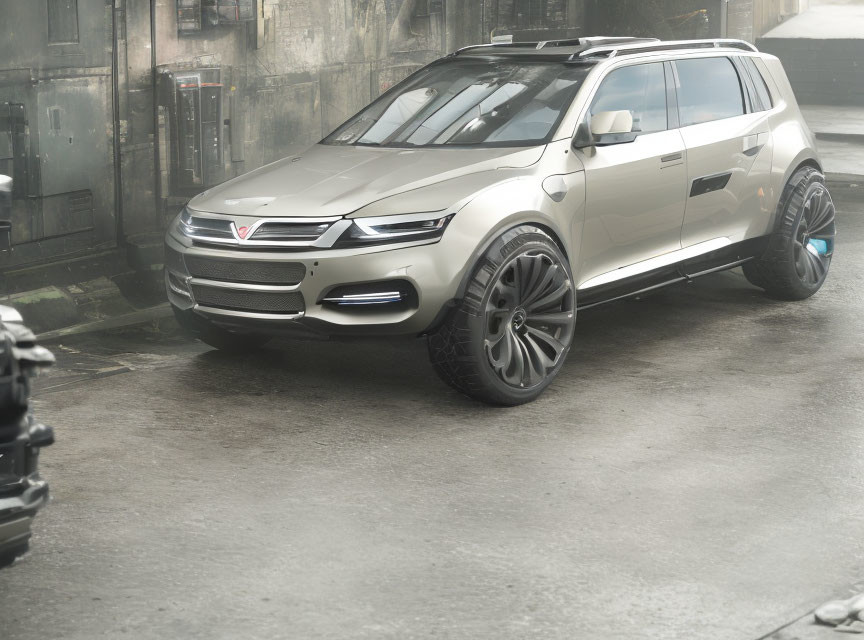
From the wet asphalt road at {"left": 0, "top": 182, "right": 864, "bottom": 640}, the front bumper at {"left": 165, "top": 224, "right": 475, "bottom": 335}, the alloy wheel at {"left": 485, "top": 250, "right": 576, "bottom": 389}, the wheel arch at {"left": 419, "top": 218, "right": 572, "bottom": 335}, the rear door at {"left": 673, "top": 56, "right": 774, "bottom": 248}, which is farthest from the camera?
the rear door at {"left": 673, "top": 56, "right": 774, "bottom": 248}

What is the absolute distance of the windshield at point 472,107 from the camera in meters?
6.92

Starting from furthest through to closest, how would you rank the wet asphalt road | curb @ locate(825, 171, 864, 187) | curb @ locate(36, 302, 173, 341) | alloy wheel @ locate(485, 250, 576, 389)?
curb @ locate(825, 171, 864, 187), curb @ locate(36, 302, 173, 341), alloy wheel @ locate(485, 250, 576, 389), the wet asphalt road

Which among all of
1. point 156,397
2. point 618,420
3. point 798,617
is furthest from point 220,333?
point 798,617

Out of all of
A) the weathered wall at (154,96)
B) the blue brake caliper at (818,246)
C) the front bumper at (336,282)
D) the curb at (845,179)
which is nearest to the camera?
the front bumper at (336,282)

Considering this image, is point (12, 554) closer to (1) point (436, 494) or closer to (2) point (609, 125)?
(1) point (436, 494)

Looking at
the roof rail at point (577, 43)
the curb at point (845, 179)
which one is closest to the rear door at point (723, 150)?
the roof rail at point (577, 43)

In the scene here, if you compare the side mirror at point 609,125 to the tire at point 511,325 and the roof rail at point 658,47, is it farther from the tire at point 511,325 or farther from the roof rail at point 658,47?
the tire at point 511,325

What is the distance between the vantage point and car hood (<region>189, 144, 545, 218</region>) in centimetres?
616

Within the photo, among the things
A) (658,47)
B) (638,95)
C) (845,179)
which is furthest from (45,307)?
(845,179)

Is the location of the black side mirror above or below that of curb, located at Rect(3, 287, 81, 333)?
above

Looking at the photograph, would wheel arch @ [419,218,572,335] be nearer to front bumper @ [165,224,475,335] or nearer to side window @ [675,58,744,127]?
front bumper @ [165,224,475,335]

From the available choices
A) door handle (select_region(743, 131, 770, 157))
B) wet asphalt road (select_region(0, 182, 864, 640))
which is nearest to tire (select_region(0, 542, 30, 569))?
wet asphalt road (select_region(0, 182, 864, 640))

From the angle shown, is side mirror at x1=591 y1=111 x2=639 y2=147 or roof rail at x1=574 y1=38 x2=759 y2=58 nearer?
side mirror at x1=591 y1=111 x2=639 y2=147

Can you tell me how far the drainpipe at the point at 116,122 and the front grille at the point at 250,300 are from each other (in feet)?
10.9
